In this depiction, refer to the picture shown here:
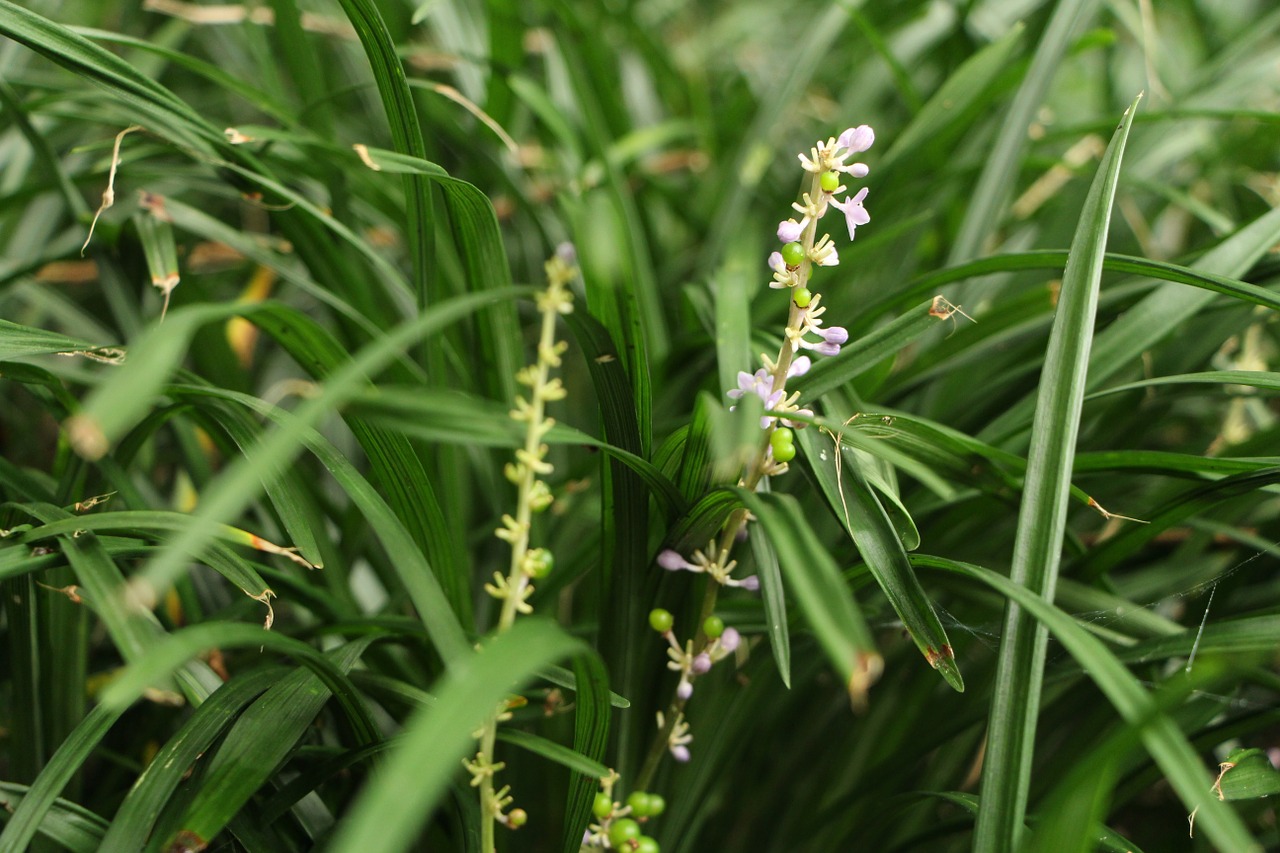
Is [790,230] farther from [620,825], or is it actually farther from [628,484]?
[620,825]

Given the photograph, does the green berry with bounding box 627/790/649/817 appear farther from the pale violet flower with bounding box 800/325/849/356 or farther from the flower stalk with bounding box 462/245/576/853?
the pale violet flower with bounding box 800/325/849/356

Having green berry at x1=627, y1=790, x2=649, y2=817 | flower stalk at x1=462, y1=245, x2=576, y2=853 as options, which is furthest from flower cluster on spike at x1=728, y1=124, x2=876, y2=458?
green berry at x1=627, y1=790, x2=649, y2=817

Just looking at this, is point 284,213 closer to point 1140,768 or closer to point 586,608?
point 586,608

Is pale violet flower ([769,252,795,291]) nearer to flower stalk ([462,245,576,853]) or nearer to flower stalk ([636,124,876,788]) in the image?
flower stalk ([636,124,876,788])

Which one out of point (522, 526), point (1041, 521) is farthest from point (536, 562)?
point (1041, 521)

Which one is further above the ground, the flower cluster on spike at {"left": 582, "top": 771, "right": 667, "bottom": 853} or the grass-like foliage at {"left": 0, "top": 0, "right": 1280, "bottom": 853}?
the grass-like foliage at {"left": 0, "top": 0, "right": 1280, "bottom": 853}

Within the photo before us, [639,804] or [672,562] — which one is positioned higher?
[672,562]

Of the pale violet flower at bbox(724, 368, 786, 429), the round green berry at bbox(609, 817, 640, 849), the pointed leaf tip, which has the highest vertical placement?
the pale violet flower at bbox(724, 368, 786, 429)
